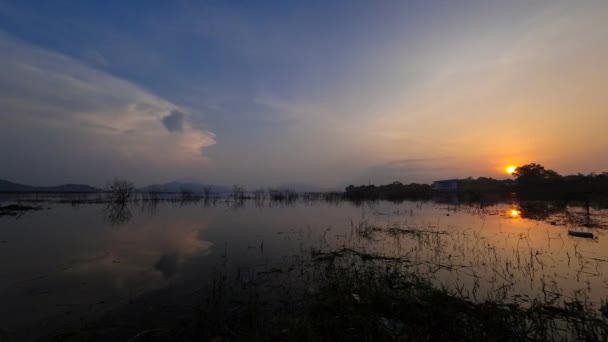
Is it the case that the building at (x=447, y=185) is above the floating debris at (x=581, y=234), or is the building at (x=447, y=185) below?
above

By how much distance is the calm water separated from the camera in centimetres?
564

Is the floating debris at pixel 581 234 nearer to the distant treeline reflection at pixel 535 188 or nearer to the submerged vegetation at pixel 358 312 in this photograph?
the submerged vegetation at pixel 358 312

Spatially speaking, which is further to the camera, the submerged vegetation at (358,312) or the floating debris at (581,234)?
the floating debris at (581,234)

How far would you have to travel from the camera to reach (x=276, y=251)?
378 inches

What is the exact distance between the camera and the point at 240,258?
8680 millimetres

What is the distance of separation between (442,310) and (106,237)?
45.7 feet

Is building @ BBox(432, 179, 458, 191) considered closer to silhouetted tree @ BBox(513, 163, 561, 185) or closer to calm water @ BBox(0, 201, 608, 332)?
silhouetted tree @ BBox(513, 163, 561, 185)

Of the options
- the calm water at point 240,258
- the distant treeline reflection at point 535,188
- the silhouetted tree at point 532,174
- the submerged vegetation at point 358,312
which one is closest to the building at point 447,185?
the distant treeline reflection at point 535,188

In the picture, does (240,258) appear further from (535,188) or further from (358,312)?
(535,188)

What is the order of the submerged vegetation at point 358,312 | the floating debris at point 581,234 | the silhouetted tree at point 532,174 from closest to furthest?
the submerged vegetation at point 358,312 < the floating debris at point 581,234 < the silhouetted tree at point 532,174

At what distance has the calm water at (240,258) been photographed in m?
5.64

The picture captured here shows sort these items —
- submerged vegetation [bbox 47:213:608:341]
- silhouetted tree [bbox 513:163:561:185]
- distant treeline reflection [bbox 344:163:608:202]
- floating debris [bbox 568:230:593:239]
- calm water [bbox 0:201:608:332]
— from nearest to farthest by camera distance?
submerged vegetation [bbox 47:213:608:341]
calm water [bbox 0:201:608:332]
floating debris [bbox 568:230:593:239]
distant treeline reflection [bbox 344:163:608:202]
silhouetted tree [bbox 513:163:561:185]

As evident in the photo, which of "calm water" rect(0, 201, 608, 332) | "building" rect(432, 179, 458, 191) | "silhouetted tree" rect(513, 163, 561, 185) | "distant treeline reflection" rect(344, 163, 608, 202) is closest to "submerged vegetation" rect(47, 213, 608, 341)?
"calm water" rect(0, 201, 608, 332)

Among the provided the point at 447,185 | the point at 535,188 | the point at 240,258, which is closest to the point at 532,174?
the point at 535,188
